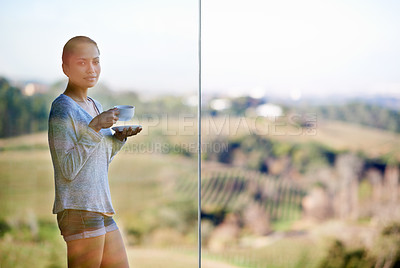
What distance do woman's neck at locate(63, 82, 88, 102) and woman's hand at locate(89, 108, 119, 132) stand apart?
101 mm

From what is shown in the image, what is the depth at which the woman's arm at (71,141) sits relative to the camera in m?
1.69

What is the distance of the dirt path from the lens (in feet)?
7.15

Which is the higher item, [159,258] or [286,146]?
[286,146]

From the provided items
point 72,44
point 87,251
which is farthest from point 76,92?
point 87,251

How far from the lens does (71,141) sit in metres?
1.69

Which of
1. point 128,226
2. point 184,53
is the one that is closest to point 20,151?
point 128,226

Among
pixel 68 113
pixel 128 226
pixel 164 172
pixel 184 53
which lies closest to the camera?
pixel 68 113

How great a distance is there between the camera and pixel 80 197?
5.59 ft

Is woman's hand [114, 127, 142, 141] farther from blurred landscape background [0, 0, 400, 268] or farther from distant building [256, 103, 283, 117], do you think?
distant building [256, 103, 283, 117]

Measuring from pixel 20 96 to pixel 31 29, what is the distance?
31 centimetres

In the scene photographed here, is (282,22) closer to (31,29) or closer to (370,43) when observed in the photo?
(370,43)

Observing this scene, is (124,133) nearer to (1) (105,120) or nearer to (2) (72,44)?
(1) (105,120)

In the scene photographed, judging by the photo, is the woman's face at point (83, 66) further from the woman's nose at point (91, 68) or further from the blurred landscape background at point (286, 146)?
the blurred landscape background at point (286, 146)

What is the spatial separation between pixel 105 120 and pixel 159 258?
0.97m
